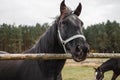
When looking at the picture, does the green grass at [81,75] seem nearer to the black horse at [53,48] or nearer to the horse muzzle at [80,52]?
the black horse at [53,48]

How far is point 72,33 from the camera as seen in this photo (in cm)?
521

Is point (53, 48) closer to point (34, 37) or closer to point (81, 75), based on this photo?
point (81, 75)

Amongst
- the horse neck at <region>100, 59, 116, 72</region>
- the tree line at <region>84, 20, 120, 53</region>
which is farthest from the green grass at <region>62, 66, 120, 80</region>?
the tree line at <region>84, 20, 120, 53</region>

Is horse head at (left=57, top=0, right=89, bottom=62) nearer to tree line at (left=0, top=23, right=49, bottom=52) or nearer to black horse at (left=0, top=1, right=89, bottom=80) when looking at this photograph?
black horse at (left=0, top=1, right=89, bottom=80)

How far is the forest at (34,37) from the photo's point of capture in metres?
79.1

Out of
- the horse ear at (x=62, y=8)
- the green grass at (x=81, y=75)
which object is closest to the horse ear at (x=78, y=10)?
the horse ear at (x=62, y=8)

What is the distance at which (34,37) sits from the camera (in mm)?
86938

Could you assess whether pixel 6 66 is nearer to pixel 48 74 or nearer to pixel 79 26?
pixel 48 74

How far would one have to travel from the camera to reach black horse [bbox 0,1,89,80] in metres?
5.27

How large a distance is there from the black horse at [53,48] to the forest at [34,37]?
70739mm

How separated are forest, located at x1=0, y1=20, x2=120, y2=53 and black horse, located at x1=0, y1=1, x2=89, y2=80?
7074 cm

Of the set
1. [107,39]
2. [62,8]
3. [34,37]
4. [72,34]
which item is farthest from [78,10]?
[107,39]

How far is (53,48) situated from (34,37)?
81640mm

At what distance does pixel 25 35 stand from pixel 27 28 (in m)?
6.93
